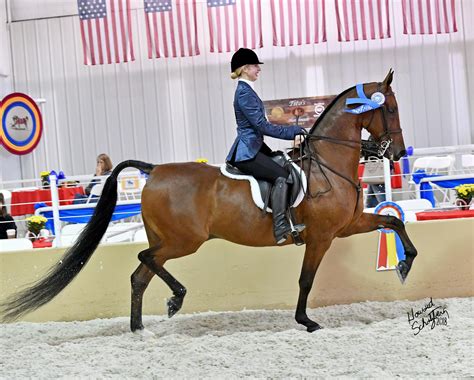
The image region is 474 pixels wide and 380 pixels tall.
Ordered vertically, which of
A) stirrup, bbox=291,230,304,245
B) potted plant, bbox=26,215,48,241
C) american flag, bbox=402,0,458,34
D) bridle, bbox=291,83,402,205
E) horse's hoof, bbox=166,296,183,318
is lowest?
horse's hoof, bbox=166,296,183,318

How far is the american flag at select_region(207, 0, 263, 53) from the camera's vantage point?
12.6m

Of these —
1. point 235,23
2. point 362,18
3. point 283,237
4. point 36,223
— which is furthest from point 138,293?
point 362,18

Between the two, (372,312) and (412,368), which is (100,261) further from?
(412,368)

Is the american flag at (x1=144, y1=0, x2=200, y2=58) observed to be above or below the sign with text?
above

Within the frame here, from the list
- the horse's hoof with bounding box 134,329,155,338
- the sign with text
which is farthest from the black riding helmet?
the sign with text

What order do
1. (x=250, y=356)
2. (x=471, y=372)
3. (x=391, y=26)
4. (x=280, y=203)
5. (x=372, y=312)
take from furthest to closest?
(x=391, y=26) < (x=372, y=312) < (x=280, y=203) < (x=250, y=356) < (x=471, y=372)

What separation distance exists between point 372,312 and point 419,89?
9.58 meters

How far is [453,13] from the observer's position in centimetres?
1237

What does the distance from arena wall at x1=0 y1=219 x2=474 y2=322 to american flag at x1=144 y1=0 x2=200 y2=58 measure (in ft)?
26.5

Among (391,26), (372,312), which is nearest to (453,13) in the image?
(391,26)

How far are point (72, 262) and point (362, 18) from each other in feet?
30.3

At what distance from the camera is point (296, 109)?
13.6m

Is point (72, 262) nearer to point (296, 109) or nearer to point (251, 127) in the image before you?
point (251, 127)

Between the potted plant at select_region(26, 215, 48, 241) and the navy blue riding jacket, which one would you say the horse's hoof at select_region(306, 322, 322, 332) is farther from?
the potted plant at select_region(26, 215, 48, 241)
